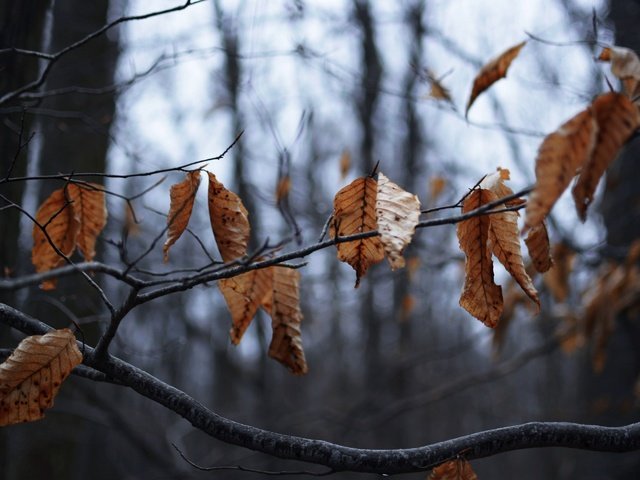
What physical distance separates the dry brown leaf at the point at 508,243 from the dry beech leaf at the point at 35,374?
0.84m

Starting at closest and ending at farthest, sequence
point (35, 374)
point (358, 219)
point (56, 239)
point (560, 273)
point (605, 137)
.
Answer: point (605, 137) < point (35, 374) < point (358, 219) < point (56, 239) < point (560, 273)

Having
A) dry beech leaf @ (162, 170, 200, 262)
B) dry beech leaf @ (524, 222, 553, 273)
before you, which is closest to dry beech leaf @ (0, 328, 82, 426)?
dry beech leaf @ (162, 170, 200, 262)

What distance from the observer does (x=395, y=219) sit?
3.41 ft

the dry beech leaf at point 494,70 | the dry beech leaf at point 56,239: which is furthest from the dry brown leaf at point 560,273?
the dry beech leaf at point 56,239

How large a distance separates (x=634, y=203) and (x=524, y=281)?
13.7 ft

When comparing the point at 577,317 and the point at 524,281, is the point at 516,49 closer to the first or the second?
the point at 524,281

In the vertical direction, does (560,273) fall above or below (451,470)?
above

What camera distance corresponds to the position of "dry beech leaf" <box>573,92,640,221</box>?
89 cm

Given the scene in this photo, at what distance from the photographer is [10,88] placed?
225 centimetres

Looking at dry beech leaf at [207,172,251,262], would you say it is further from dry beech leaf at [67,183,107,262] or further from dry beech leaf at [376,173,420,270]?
dry beech leaf at [67,183,107,262]

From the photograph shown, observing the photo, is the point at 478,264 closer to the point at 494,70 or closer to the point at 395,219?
the point at 395,219

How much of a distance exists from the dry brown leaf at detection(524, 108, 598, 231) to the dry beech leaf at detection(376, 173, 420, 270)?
191 millimetres

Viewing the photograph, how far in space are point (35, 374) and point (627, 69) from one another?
1.23 m

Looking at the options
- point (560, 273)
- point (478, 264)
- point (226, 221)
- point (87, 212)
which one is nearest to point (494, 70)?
point (478, 264)
